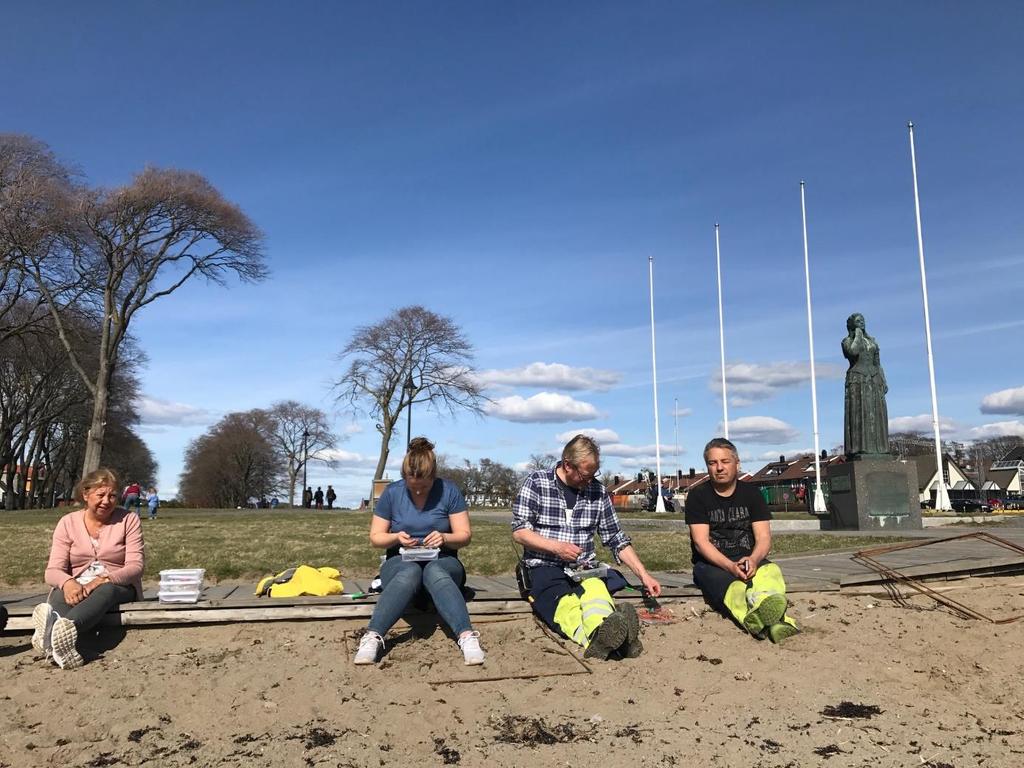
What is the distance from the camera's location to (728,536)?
5707mm

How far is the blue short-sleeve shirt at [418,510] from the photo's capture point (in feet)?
17.0

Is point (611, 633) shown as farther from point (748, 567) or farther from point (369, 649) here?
point (369, 649)

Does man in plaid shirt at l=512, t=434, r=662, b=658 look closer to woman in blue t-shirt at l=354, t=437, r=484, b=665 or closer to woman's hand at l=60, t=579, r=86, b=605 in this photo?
woman in blue t-shirt at l=354, t=437, r=484, b=665

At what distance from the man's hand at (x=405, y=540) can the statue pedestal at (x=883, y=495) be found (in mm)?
14641

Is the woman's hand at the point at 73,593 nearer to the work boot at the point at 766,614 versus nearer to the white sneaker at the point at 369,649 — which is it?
the white sneaker at the point at 369,649

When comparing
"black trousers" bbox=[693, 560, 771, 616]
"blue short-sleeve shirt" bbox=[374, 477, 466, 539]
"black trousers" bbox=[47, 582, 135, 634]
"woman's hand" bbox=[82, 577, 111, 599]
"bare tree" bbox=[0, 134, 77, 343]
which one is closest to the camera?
"black trousers" bbox=[47, 582, 135, 634]

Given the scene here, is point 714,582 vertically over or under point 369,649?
over

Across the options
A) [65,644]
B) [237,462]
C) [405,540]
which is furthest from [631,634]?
[237,462]

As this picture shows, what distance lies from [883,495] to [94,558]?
16297mm

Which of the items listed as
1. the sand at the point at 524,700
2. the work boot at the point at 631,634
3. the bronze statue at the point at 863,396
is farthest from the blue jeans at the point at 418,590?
the bronze statue at the point at 863,396

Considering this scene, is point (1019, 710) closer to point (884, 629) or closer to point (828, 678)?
point (828, 678)

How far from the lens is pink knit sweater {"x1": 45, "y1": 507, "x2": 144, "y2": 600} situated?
5062 millimetres

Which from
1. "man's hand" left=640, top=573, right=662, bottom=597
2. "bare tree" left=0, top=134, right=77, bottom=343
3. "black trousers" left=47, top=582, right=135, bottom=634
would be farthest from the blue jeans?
"bare tree" left=0, top=134, right=77, bottom=343

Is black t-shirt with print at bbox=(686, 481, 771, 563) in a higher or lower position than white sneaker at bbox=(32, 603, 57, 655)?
higher
